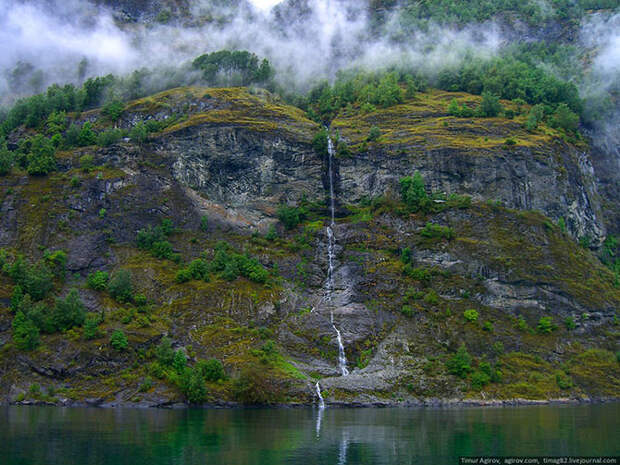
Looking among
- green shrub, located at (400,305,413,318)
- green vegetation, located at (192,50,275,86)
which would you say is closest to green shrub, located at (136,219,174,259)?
green shrub, located at (400,305,413,318)

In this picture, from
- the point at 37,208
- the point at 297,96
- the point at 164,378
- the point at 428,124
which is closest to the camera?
the point at 164,378

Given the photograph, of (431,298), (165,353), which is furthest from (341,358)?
(165,353)

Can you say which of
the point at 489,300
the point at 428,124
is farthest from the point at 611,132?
the point at 489,300

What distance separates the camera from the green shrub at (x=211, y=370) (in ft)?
272

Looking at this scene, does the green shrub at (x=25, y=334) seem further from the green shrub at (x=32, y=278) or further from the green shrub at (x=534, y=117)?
the green shrub at (x=534, y=117)

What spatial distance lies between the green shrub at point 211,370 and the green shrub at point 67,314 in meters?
19.4

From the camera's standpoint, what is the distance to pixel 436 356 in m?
92.4

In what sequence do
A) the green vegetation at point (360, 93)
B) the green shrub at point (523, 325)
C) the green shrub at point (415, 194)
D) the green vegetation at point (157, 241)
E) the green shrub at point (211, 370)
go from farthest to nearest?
the green vegetation at point (360, 93) → the green shrub at point (415, 194) → the green vegetation at point (157, 241) → the green shrub at point (523, 325) → the green shrub at point (211, 370)

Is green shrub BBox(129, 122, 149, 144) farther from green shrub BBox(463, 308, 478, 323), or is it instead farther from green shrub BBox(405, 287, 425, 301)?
green shrub BBox(463, 308, 478, 323)

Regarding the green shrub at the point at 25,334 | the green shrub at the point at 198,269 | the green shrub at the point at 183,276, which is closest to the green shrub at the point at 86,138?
the green shrub at the point at 198,269

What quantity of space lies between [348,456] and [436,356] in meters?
53.5

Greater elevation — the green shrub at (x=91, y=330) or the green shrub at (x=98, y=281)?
the green shrub at (x=98, y=281)

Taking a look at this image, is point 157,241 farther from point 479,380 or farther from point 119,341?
point 479,380

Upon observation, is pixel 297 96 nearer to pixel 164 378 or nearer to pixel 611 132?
pixel 611 132
